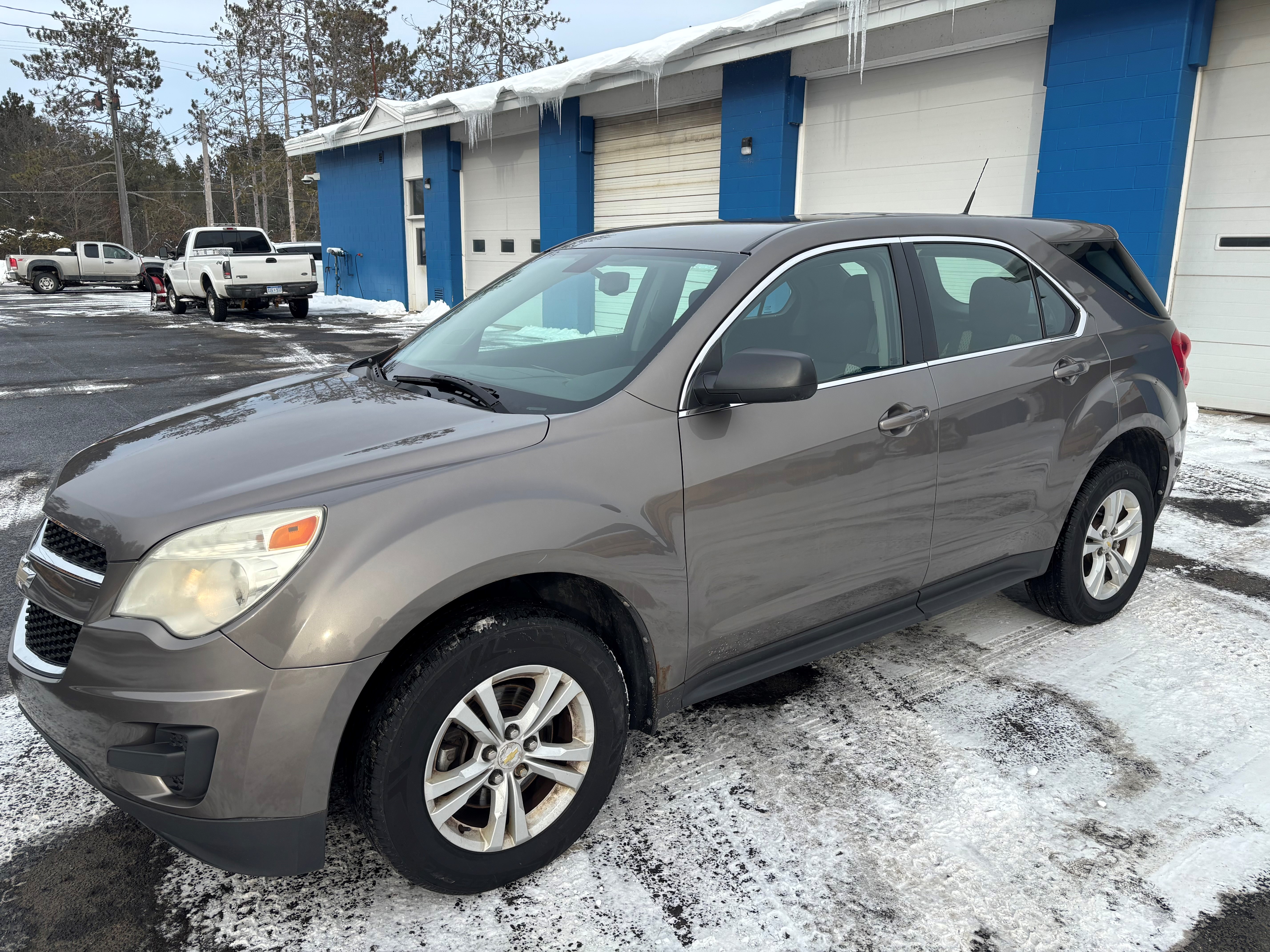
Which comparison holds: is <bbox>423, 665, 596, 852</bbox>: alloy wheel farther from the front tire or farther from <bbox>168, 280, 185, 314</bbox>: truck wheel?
<bbox>168, 280, 185, 314</bbox>: truck wheel

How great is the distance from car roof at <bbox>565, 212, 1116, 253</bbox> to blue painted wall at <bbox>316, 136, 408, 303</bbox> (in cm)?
Answer: 2048

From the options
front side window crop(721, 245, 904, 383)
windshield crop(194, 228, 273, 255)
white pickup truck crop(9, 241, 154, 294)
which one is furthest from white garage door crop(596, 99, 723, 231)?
white pickup truck crop(9, 241, 154, 294)

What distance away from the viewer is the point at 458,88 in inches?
1580

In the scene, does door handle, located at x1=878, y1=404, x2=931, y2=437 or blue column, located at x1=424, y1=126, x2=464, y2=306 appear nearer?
door handle, located at x1=878, y1=404, x2=931, y2=437

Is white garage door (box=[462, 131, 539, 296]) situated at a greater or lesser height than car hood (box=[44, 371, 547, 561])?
greater

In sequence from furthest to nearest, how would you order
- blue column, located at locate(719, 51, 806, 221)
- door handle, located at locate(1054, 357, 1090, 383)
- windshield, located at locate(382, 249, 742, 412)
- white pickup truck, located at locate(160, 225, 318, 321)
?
white pickup truck, located at locate(160, 225, 318, 321) → blue column, located at locate(719, 51, 806, 221) → door handle, located at locate(1054, 357, 1090, 383) → windshield, located at locate(382, 249, 742, 412)

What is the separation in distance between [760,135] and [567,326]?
1029cm

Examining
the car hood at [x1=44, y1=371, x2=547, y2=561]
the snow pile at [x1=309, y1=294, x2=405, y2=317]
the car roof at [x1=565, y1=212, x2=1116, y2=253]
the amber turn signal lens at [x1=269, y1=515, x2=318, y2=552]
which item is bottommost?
the snow pile at [x1=309, y1=294, x2=405, y2=317]

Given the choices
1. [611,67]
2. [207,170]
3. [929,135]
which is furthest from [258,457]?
[207,170]

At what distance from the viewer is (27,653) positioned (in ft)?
7.67

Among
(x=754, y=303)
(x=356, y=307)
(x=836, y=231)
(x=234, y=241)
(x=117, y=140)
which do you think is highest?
(x=117, y=140)

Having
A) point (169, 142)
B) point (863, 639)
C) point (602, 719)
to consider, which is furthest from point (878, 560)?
point (169, 142)

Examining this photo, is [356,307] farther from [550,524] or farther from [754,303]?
[550,524]

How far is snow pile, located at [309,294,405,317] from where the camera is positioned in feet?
74.0
